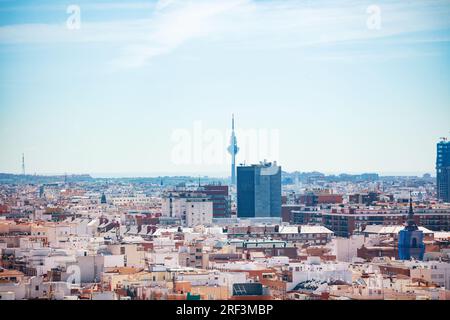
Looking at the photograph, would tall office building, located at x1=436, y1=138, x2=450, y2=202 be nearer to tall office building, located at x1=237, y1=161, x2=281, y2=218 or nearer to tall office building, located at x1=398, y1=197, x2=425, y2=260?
tall office building, located at x1=398, y1=197, x2=425, y2=260

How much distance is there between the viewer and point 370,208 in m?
26.8

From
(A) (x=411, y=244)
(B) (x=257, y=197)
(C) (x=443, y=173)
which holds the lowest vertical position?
(A) (x=411, y=244)

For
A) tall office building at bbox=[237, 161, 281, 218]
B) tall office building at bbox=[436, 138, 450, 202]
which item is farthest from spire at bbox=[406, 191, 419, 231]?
tall office building at bbox=[237, 161, 281, 218]

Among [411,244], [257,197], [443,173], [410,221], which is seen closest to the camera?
[411,244]

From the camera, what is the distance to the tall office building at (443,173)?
2073cm

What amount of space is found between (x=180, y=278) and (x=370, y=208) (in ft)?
50.6

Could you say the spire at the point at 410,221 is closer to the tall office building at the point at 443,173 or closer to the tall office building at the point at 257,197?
the tall office building at the point at 443,173

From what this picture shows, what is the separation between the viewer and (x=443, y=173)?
23891mm

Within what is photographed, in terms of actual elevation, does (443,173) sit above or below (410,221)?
above

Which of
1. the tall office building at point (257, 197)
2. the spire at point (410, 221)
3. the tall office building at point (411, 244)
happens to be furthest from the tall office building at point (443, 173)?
the tall office building at point (257, 197)

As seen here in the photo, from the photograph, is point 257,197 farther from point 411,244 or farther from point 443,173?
point 411,244

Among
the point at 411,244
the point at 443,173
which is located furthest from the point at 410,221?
the point at 411,244

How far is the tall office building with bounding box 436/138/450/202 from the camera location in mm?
20734
